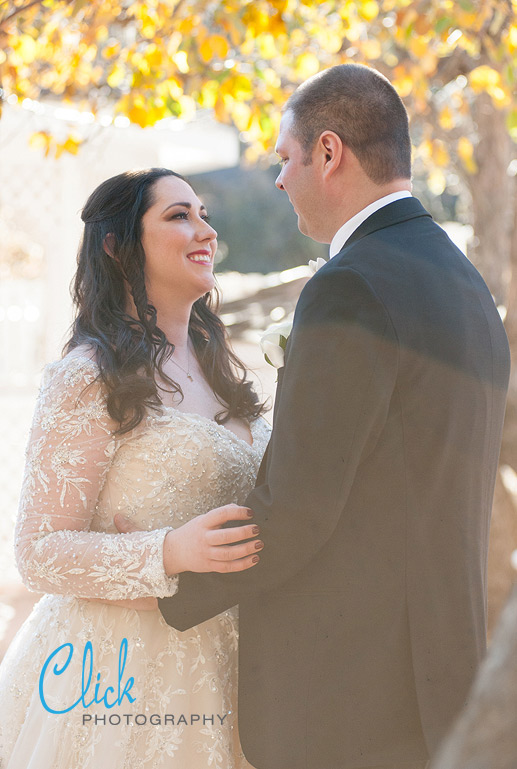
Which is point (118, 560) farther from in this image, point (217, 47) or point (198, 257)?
point (217, 47)

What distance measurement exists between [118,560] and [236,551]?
1.38 ft

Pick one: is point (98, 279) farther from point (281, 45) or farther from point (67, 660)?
point (281, 45)

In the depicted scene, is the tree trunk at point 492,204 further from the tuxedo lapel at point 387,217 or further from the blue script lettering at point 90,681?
the tuxedo lapel at point 387,217

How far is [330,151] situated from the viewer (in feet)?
6.29

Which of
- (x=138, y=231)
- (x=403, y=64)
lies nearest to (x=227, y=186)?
(x=403, y=64)

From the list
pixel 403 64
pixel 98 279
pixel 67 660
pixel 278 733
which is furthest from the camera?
pixel 403 64

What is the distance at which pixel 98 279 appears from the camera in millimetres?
2580

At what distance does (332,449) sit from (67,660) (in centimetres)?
112

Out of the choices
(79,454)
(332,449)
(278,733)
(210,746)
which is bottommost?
(210,746)

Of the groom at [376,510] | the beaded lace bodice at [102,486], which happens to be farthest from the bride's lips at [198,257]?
the groom at [376,510]

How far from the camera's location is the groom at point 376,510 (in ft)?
5.50

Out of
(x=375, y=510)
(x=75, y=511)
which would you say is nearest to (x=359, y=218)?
(x=375, y=510)

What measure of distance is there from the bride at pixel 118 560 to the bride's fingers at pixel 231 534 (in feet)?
0.17

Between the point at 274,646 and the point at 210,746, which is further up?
the point at 274,646
